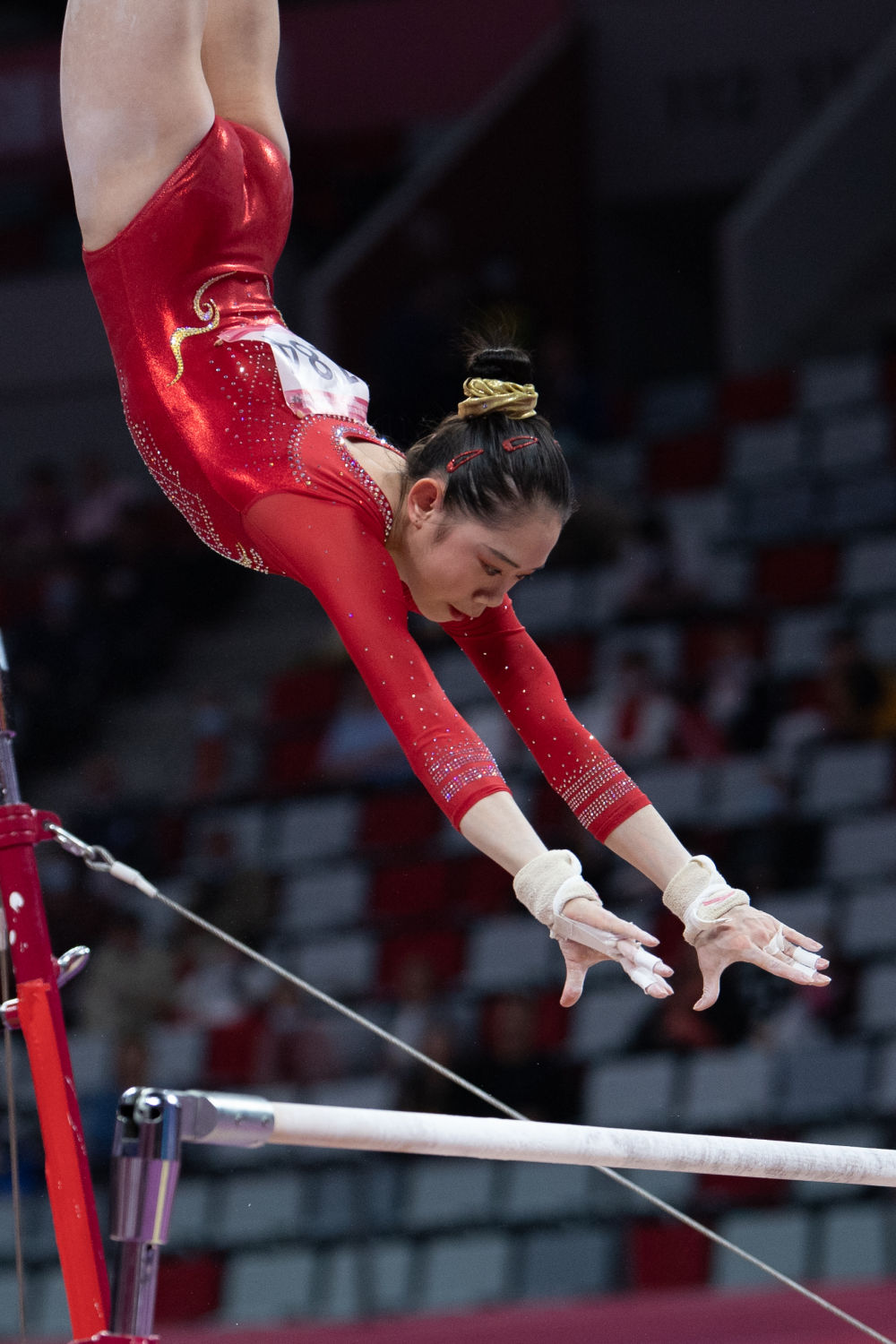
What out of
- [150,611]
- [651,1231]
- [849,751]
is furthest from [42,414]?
[651,1231]

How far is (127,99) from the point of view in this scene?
2410 millimetres

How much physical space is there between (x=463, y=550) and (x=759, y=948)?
24.1 inches

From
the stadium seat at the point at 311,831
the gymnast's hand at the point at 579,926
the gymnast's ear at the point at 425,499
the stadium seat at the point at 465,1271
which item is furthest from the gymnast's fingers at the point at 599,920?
the stadium seat at the point at 311,831

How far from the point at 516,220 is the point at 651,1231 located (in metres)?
5.81

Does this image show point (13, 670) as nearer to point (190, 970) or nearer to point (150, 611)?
point (150, 611)

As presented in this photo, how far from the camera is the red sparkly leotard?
2175 mm

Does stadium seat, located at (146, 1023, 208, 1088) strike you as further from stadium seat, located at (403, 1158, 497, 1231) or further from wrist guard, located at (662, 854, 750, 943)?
wrist guard, located at (662, 854, 750, 943)

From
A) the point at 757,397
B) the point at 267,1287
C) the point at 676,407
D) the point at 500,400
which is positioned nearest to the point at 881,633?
the point at 757,397

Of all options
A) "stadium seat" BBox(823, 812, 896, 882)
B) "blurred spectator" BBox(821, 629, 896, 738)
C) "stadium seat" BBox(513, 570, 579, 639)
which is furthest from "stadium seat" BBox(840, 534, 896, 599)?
"stadium seat" BBox(823, 812, 896, 882)

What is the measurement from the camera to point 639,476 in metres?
7.58

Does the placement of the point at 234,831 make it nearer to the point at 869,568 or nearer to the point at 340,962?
the point at 340,962

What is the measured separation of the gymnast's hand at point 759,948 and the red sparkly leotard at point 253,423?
12.0 inches

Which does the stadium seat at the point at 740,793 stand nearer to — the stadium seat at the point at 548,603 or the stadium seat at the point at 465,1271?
the stadium seat at the point at 548,603

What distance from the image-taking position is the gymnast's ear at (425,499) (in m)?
2.21
